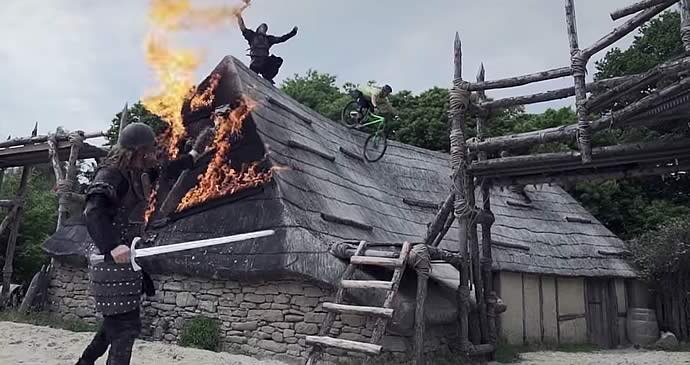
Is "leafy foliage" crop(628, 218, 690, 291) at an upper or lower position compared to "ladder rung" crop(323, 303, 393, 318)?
upper

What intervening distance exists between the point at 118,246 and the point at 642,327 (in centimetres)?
1225

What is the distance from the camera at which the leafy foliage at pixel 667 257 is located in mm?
12617

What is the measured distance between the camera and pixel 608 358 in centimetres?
1075

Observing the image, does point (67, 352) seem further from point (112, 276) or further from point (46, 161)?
point (46, 161)

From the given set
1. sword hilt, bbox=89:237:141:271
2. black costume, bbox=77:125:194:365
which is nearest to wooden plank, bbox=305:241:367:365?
black costume, bbox=77:125:194:365

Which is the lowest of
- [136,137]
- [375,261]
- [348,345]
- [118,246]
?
[348,345]

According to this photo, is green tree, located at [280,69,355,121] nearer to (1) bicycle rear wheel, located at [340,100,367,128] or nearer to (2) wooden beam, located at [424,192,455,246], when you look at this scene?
(1) bicycle rear wheel, located at [340,100,367,128]

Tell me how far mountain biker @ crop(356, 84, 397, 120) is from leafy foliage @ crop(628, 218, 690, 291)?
6.54 meters

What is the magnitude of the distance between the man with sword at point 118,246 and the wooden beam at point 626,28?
5.57 m

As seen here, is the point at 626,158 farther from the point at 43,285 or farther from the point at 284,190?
the point at 43,285

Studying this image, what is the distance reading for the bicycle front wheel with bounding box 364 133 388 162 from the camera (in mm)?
12938

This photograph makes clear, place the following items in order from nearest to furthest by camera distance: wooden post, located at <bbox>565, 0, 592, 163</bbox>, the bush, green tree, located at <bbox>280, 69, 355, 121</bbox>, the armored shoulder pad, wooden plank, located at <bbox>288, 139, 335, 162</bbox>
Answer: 1. the armored shoulder pad
2. wooden post, located at <bbox>565, 0, 592, 163</bbox>
3. the bush
4. wooden plank, located at <bbox>288, 139, 335, 162</bbox>
5. green tree, located at <bbox>280, 69, 355, 121</bbox>

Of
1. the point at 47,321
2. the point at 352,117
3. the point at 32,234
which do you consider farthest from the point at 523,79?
the point at 32,234

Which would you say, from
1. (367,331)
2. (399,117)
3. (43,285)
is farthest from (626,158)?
(399,117)
